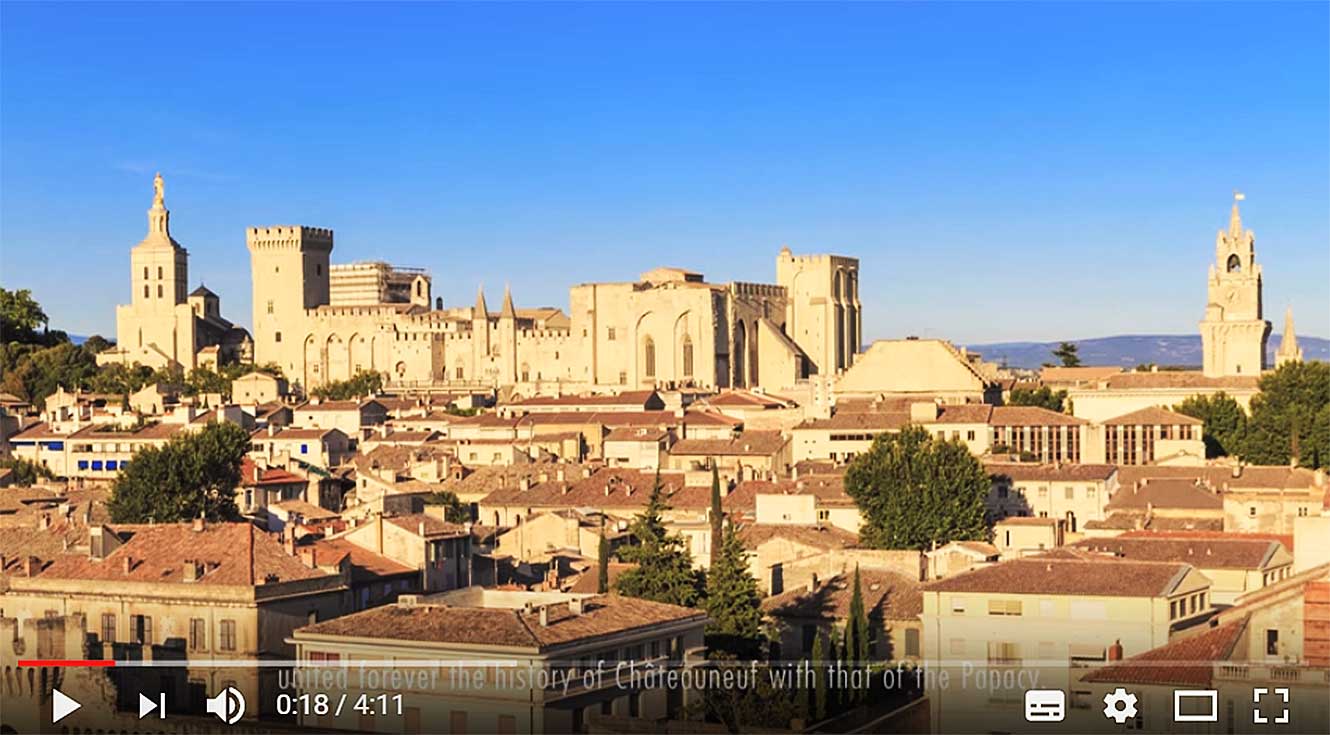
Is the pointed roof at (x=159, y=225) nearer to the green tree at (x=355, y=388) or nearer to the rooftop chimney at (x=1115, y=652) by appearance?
the green tree at (x=355, y=388)

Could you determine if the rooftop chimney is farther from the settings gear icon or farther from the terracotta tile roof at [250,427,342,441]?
the terracotta tile roof at [250,427,342,441]

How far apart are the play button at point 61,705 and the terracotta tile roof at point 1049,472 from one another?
30.9m

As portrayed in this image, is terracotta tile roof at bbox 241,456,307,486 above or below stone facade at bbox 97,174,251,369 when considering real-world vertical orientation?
below

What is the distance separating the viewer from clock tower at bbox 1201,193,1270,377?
94000mm

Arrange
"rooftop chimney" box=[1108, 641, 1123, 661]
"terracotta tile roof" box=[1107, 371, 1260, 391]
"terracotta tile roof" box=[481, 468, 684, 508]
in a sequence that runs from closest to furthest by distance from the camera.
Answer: "rooftop chimney" box=[1108, 641, 1123, 661], "terracotta tile roof" box=[481, 468, 684, 508], "terracotta tile roof" box=[1107, 371, 1260, 391]

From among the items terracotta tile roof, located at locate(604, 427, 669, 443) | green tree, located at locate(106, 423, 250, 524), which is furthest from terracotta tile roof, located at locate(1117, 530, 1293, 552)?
terracotta tile roof, located at locate(604, 427, 669, 443)

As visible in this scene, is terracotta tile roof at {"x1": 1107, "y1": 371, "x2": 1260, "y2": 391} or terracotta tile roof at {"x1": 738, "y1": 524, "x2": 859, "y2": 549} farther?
terracotta tile roof at {"x1": 1107, "y1": 371, "x2": 1260, "y2": 391}

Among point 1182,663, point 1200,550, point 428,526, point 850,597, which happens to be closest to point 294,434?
point 428,526

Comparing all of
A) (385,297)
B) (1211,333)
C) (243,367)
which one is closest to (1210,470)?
(1211,333)

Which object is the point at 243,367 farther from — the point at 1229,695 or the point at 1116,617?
the point at 1229,695

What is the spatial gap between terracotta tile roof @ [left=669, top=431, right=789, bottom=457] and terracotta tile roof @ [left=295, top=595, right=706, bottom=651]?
111ft

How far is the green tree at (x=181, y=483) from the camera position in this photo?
49.1 metres

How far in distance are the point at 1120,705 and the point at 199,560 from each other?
45.6ft
